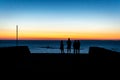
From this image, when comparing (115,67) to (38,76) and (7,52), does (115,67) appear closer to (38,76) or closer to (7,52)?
(38,76)

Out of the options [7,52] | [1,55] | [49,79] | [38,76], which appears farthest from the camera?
[7,52]

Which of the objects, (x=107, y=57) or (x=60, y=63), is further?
(x=60, y=63)

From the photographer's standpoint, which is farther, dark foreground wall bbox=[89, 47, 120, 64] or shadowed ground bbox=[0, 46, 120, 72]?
shadowed ground bbox=[0, 46, 120, 72]

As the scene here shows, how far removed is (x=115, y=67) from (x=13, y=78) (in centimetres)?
462

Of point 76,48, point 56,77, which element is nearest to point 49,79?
point 56,77

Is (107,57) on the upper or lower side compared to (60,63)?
upper

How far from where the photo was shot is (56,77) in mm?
11180

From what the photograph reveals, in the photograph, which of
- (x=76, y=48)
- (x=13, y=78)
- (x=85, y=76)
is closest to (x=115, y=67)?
(x=85, y=76)

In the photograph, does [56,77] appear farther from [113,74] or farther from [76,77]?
[113,74]

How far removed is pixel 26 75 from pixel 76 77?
227 cm

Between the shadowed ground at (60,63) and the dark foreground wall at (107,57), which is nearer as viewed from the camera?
the dark foreground wall at (107,57)

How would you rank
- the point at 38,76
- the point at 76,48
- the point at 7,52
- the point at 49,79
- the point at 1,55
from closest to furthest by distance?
the point at 49,79, the point at 38,76, the point at 1,55, the point at 7,52, the point at 76,48

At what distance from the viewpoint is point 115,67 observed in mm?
11883

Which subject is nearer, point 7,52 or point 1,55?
point 1,55
